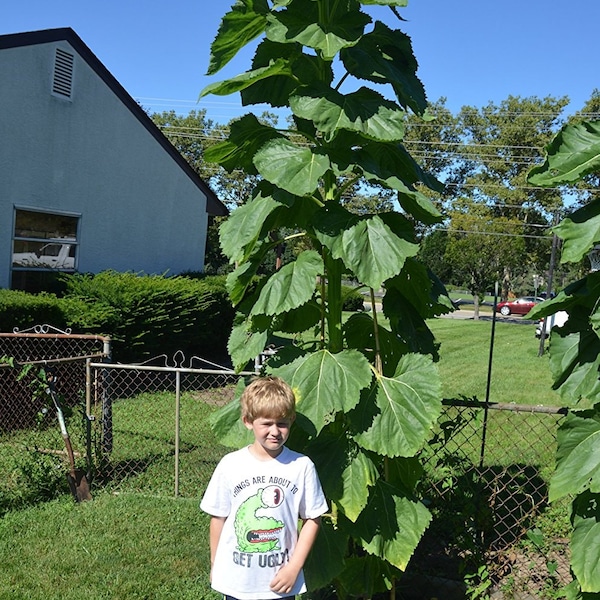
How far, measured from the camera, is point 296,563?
105 inches

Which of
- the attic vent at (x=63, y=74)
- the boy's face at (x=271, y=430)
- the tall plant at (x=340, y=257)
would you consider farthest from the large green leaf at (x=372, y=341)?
the attic vent at (x=63, y=74)

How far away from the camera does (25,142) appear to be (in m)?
10.7

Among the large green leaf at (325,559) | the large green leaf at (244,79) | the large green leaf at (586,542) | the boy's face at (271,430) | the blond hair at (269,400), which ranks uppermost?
the large green leaf at (244,79)

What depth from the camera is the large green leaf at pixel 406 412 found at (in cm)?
279

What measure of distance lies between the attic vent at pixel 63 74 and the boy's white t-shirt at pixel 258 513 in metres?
10.1

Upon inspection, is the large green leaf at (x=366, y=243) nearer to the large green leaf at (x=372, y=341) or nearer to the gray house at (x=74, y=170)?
the large green leaf at (x=372, y=341)

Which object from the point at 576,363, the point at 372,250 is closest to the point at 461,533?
the point at 576,363

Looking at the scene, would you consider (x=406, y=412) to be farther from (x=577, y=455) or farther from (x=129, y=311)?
(x=129, y=311)

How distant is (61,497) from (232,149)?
3.82 meters

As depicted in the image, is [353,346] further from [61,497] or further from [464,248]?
[464,248]

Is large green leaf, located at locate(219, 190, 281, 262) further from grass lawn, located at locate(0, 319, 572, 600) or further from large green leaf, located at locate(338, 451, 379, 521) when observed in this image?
grass lawn, located at locate(0, 319, 572, 600)

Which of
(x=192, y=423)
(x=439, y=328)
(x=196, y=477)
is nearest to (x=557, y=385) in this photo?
(x=196, y=477)

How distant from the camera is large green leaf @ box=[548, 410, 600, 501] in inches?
116

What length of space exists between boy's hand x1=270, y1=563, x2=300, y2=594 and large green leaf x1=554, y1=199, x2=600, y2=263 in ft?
5.20
